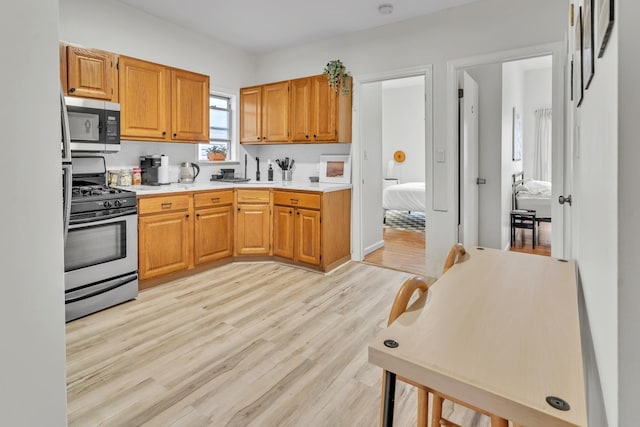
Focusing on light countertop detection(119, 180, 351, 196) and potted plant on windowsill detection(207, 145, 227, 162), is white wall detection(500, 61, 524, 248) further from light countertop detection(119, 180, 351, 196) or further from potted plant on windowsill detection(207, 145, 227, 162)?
potted plant on windowsill detection(207, 145, 227, 162)

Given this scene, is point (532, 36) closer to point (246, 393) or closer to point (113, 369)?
point (246, 393)

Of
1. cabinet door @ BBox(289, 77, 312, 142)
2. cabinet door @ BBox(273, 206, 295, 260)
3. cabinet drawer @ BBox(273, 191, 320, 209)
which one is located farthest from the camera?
cabinet door @ BBox(289, 77, 312, 142)

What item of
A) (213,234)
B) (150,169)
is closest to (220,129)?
(150,169)

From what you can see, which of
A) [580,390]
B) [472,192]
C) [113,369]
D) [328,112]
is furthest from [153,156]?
[580,390]

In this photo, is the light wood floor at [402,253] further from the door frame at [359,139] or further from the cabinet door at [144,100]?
the cabinet door at [144,100]

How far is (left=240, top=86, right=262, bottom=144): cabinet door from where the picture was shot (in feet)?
15.8

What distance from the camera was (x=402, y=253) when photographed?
15.9ft

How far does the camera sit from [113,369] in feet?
6.97

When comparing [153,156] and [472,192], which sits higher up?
[153,156]

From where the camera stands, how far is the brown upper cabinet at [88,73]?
3.06 metres

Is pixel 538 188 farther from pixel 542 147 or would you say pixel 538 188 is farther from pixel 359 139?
pixel 359 139

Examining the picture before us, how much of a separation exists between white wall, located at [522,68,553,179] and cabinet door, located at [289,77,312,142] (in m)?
4.97

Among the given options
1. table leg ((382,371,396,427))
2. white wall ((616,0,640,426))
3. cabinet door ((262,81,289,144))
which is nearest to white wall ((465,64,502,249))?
cabinet door ((262,81,289,144))

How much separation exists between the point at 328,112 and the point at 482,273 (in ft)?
10.3
